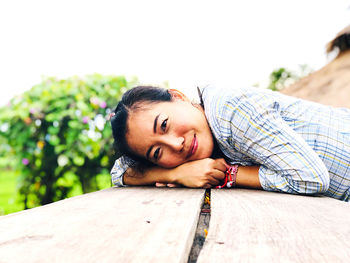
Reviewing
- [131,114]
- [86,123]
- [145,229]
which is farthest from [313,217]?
[86,123]

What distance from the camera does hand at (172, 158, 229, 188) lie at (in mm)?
1491

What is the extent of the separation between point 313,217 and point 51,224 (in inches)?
28.1

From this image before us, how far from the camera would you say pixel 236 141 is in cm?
150

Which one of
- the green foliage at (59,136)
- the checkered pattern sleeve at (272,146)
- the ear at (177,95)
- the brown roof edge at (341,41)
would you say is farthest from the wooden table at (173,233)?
the brown roof edge at (341,41)

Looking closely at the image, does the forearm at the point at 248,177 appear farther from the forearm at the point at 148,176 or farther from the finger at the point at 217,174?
the forearm at the point at 148,176

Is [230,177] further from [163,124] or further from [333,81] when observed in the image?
[333,81]

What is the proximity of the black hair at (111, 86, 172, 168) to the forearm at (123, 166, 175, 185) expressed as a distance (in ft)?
0.27

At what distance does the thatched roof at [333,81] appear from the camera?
3.05 metres

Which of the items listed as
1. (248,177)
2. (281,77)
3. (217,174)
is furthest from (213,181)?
(281,77)

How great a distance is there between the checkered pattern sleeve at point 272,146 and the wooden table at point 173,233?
30cm

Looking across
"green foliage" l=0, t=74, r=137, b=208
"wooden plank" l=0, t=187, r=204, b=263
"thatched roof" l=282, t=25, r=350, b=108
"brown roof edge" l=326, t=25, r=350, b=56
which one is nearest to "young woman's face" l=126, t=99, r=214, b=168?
"wooden plank" l=0, t=187, r=204, b=263

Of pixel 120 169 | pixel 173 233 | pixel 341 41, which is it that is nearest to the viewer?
pixel 173 233

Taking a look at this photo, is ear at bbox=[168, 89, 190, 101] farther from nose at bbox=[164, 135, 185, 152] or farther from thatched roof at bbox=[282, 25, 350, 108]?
thatched roof at bbox=[282, 25, 350, 108]

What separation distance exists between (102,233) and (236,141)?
952 millimetres
